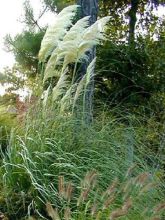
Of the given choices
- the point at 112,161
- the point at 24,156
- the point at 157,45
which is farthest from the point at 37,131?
the point at 157,45

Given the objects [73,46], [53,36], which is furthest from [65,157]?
[53,36]

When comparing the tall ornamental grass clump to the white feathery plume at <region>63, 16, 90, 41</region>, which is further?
the white feathery plume at <region>63, 16, 90, 41</region>

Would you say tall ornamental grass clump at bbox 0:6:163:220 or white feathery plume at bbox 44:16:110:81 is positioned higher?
white feathery plume at bbox 44:16:110:81

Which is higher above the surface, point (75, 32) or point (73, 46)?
point (75, 32)

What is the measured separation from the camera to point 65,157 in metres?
3.43

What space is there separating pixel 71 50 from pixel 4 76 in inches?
368

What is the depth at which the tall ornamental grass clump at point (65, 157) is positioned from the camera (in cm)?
305

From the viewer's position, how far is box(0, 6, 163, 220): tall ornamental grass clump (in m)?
3.05

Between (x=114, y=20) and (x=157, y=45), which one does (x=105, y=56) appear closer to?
(x=157, y=45)

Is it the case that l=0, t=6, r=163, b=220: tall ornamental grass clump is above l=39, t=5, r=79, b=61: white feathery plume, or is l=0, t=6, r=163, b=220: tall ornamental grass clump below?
below

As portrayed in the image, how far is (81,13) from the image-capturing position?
5.81 meters

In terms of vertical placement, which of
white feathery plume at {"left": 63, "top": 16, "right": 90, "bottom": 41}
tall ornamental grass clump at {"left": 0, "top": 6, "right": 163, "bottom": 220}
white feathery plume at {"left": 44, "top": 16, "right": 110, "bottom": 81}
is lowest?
tall ornamental grass clump at {"left": 0, "top": 6, "right": 163, "bottom": 220}

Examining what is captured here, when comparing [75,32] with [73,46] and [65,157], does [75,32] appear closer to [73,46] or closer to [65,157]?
[73,46]

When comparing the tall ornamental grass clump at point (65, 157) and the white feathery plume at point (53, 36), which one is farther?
the white feathery plume at point (53, 36)
